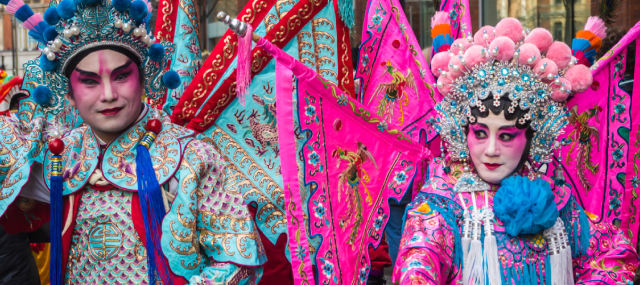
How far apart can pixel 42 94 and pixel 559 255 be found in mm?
1822

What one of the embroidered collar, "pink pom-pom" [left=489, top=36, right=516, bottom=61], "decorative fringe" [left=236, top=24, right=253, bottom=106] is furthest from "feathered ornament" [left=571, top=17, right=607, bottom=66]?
the embroidered collar

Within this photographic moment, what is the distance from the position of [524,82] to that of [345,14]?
1060 millimetres

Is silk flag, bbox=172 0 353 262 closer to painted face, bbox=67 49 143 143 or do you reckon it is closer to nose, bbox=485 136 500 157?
painted face, bbox=67 49 143 143

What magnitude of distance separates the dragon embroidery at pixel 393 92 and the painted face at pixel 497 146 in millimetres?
802

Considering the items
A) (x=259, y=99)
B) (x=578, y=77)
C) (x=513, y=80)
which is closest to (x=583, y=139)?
(x=578, y=77)

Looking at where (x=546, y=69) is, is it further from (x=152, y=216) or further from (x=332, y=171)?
(x=152, y=216)

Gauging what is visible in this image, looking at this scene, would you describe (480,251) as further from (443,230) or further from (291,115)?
(291,115)

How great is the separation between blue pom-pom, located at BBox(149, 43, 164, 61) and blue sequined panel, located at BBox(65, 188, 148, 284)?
0.48 meters

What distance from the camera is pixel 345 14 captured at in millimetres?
3469

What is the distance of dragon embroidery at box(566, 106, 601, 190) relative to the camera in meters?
3.21

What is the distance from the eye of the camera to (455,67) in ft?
8.95

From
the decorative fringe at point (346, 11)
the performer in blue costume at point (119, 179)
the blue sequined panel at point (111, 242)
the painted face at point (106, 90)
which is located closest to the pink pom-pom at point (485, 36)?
the decorative fringe at point (346, 11)

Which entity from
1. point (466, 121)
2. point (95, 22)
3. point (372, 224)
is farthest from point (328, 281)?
point (95, 22)

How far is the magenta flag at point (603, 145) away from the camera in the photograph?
3.21 meters
